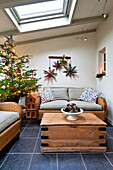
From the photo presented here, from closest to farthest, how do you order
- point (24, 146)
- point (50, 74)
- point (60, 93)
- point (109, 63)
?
1. point (24, 146)
2. point (109, 63)
3. point (60, 93)
4. point (50, 74)

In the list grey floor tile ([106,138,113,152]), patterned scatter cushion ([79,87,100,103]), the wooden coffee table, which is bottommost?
grey floor tile ([106,138,113,152])

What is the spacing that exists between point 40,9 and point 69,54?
1.62 m

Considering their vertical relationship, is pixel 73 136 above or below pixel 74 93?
below

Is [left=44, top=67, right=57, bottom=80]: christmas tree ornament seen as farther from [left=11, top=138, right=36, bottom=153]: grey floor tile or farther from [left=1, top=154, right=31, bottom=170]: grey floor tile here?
[left=1, top=154, right=31, bottom=170]: grey floor tile

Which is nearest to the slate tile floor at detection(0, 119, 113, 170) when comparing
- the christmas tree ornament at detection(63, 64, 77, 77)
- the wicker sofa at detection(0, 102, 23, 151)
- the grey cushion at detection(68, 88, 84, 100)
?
the wicker sofa at detection(0, 102, 23, 151)

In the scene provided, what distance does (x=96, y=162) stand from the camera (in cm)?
140

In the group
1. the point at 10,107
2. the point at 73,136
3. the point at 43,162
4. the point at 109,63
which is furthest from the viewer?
the point at 109,63

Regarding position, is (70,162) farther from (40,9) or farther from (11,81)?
(40,9)

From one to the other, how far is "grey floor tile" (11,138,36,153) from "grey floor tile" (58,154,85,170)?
50 centimetres

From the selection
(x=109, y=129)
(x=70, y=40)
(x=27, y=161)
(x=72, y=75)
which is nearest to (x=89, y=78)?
(x=72, y=75)

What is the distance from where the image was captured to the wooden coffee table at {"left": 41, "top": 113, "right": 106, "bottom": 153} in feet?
5.17

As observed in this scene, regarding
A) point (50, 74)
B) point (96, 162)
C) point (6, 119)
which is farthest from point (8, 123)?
point (50, 74)

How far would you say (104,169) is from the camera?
1291mm

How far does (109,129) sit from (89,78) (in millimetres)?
1828
